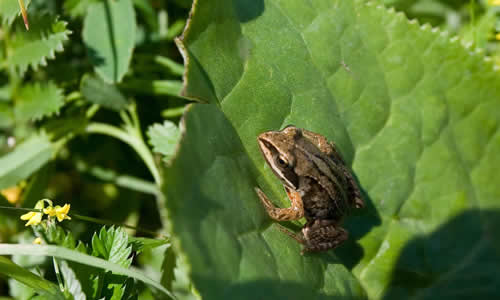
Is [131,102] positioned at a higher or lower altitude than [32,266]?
higher

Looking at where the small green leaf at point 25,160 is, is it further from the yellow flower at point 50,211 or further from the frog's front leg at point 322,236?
the frog's front leg at point 322,236

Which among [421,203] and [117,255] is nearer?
[117,255]

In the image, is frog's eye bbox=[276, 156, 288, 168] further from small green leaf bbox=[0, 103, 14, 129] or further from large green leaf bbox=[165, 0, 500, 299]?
small green leaf bbox=[0, 103, 14, 129]

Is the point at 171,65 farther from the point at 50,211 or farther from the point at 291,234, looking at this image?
the point at 291,234

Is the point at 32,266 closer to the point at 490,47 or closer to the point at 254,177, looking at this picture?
the point at 254,177

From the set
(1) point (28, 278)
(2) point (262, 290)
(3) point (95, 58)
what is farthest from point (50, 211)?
(3) point (95, 58)

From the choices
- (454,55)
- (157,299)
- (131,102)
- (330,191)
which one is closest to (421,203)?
(330,191)
